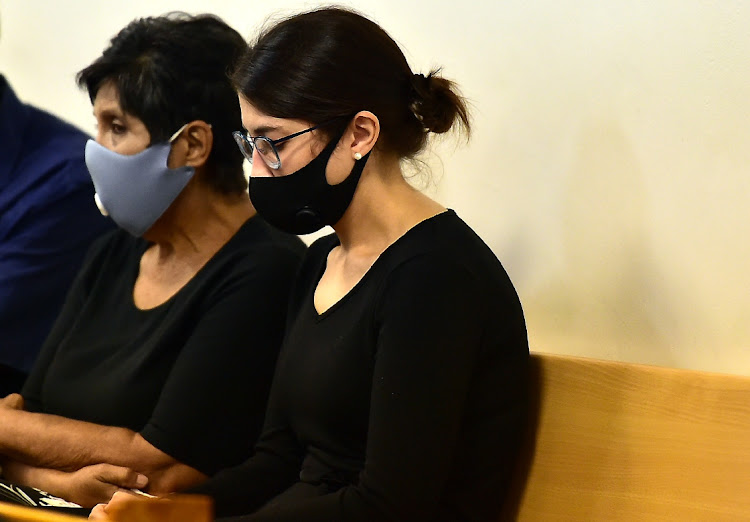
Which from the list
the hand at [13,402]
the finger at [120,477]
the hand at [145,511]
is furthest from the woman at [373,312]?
the hand at [13,402]

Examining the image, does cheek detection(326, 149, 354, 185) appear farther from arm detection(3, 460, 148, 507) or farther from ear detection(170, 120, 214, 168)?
arm detection(3, 460, 148, 507)

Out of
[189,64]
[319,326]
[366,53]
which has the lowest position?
[319,326]

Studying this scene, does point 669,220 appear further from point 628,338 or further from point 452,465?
point 452,465

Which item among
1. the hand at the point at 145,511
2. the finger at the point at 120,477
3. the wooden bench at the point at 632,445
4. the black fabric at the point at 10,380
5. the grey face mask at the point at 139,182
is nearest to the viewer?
the hand at the point at 145,511

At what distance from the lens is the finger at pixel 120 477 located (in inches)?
66.9

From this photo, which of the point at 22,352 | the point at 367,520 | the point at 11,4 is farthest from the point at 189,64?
the point at 11,4

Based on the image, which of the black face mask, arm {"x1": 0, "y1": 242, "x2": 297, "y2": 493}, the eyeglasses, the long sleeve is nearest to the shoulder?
the long sleeve

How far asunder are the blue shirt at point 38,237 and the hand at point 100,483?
0.71 m

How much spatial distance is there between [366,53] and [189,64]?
59 cm

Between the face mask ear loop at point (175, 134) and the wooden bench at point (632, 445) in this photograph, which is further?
the face mask ear loop at point (175, 134)

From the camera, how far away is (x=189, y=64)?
6.46 ft

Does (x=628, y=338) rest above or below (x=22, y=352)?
above

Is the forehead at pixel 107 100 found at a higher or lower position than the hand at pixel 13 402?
higher

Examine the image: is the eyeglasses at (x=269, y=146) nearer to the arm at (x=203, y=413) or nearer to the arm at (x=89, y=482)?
the arm at (x=203, y=413)
